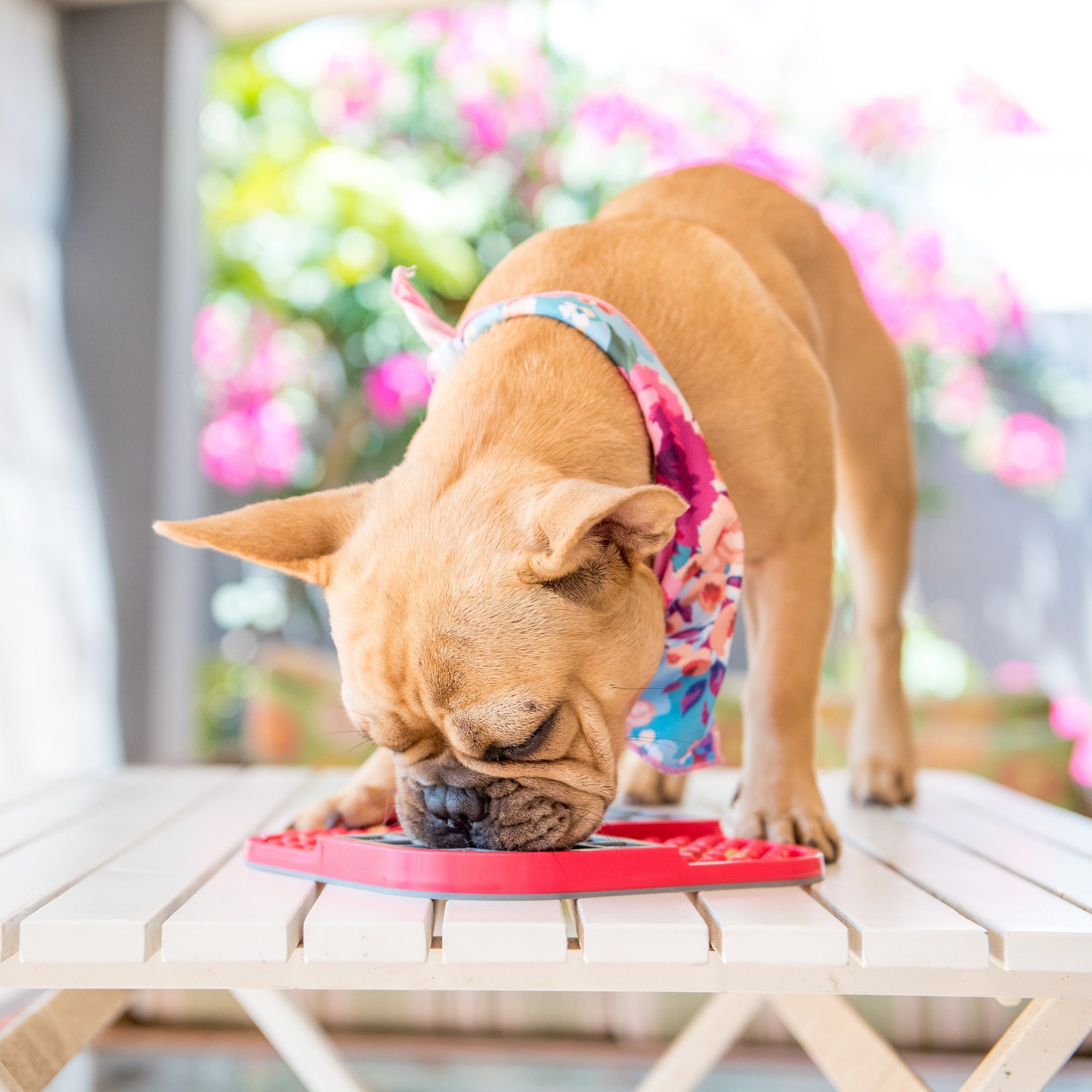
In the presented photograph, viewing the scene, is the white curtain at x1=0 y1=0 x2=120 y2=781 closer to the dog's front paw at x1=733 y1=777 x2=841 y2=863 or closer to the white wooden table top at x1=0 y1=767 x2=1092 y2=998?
the white wooden table top at x1=0 y1=767 x2=1092 y2=998

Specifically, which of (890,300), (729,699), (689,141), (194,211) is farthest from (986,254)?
(194,211)

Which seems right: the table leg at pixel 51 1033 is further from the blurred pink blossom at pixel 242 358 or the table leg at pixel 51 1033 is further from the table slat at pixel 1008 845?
the blurred pink blossom at pixel 242 358

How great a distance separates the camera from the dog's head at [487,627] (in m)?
1.20

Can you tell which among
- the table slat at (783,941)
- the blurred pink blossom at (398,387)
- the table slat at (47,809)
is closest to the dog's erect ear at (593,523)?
the table slat at (783,941)

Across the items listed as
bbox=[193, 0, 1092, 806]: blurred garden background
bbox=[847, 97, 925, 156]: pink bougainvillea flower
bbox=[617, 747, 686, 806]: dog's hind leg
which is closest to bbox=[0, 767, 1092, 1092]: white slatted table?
bbox=[617, 747, 686, 806]: dog's hind leg

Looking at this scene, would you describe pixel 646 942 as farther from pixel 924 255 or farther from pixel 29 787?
pixel 924 255

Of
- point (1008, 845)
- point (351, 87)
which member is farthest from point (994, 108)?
point (1008, 845)

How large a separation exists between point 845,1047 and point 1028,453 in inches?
137

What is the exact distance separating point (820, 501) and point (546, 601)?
21.6 inches

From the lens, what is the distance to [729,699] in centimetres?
283

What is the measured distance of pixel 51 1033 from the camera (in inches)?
53.4

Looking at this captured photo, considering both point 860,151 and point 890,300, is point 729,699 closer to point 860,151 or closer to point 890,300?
point 890,300

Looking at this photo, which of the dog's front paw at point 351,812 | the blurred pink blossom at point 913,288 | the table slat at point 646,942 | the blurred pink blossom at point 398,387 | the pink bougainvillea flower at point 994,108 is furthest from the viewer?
the pink bougainvillea flower at point 994,108

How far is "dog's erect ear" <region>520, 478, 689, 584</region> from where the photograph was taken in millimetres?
1114
